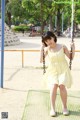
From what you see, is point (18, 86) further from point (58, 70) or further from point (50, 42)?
point (50, 42)

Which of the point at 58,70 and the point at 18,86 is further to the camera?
the point at 18,86

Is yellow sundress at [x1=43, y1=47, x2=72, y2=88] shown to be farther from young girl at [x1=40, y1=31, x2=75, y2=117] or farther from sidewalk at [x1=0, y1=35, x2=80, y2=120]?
sidewalk at [x1=0, y1=35, x2=80, y2=120]

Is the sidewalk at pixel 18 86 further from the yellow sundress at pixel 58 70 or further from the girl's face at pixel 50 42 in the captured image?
the girl's face at pixel 50 42

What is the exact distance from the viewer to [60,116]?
578 centimetres

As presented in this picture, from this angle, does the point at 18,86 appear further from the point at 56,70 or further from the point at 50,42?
the point at 50,42

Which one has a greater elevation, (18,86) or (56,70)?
(56,70)

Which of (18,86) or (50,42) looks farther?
(18,86)

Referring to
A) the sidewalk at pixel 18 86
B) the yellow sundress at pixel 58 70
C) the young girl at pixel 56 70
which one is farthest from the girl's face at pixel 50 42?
the sidewalk at pixel 18 86

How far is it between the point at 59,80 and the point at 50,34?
73 centimetres

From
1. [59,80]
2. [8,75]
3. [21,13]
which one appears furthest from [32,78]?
[21,13]

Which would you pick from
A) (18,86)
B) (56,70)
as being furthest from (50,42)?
(18,86)

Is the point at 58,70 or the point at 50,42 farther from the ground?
the point at 50,42

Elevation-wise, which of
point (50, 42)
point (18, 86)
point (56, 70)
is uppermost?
point (50, 42)

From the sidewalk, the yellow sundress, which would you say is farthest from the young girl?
the sidewalk
